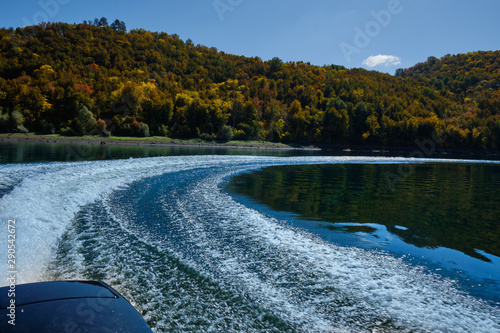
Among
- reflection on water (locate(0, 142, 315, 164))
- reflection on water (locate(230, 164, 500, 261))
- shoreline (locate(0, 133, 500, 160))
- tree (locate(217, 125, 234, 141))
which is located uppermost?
tree (locate(217, 125, 234, 141))

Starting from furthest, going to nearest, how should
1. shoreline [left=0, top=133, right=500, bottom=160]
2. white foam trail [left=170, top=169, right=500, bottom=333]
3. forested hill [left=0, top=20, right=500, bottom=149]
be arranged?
forested hill [left=0, top=20, right=500, bottom=149] < shoreline [left=0, top=133, right=500, bottom=160] < white foam trail [left=170, top=169, right=500, bottom=333]

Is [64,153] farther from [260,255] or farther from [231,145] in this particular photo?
[231,145]

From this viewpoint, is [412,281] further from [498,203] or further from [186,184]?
[498,203]

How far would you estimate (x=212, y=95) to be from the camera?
125062 mm

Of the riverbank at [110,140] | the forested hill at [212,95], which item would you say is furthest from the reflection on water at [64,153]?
the forested hill at [212,95]

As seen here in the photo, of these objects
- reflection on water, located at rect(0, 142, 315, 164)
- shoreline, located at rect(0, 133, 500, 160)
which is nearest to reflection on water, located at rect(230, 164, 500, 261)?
reflection on water, located at rect(0, 142, 315, 164)

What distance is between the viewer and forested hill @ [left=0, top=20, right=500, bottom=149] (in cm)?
8744

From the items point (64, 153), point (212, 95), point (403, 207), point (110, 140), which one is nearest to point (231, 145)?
point (110, 140)

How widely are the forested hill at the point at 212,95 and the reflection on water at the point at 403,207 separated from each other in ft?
236

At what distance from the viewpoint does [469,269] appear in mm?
7262

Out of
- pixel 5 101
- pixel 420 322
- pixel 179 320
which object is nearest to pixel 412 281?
pixel 420 322

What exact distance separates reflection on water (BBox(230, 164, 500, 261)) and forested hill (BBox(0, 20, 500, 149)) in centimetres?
7207

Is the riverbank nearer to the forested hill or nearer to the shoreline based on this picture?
the shoreline

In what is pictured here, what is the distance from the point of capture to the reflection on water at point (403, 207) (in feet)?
32.9
